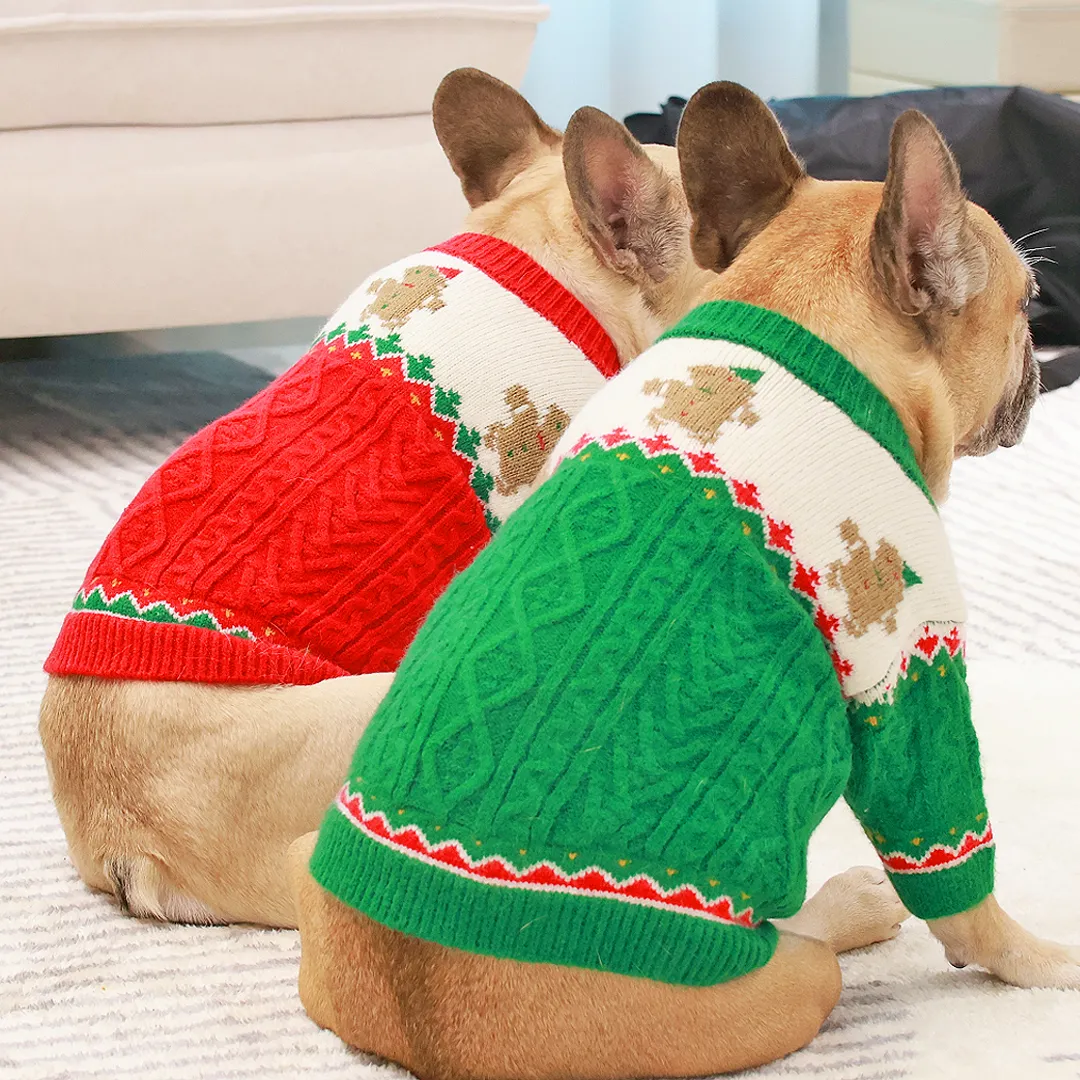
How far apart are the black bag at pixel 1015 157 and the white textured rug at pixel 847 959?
0.80 metres

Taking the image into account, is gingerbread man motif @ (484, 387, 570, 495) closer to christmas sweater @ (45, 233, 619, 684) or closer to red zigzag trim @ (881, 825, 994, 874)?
christmas sweater @ (45, 233, 619, 684)

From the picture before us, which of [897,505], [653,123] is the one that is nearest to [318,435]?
[897,505]

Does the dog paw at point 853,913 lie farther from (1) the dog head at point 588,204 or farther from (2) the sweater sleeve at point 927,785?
(1) the dog head at point 588,204

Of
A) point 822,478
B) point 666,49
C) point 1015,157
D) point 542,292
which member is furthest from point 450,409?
point 666,49

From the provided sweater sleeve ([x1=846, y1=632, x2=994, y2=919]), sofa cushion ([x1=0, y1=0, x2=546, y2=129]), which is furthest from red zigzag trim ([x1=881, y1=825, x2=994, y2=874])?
sofa cushion ([x1=0, y1=0, x2=546, y2=129])

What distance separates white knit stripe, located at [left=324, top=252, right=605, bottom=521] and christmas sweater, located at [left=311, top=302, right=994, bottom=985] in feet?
1.04

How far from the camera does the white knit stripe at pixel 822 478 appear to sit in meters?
0.94

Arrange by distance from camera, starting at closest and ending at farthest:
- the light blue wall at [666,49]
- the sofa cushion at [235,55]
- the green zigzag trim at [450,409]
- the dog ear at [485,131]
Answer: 1. the green zigzag trim at [450,409]
2. the dog ear at [485,131]
3. the sofa cushion at [235,55]
4. the light blue wall at [666,49]

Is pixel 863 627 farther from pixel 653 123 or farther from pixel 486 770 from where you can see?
pixel 653 123

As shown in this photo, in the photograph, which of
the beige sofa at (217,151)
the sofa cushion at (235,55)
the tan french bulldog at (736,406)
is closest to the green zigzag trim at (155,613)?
the tan french bulldog at (736,406)

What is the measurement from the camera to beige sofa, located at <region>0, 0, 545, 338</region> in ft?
8.19

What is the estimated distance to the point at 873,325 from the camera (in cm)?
101

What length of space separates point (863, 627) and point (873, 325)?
0.22 meters

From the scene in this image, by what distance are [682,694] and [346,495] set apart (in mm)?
443
